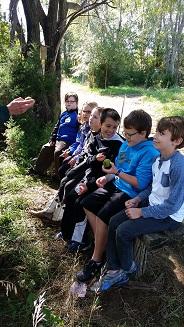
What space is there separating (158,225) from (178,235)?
0.19 metres

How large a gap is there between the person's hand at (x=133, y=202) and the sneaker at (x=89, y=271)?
0.60 meters

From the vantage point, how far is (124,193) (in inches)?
120

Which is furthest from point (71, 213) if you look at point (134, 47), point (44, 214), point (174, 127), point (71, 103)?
point (134, 47)

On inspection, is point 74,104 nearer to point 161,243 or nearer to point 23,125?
point 23,125

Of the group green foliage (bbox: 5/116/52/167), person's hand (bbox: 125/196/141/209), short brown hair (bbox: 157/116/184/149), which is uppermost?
short brown hair (bbox: 157/116/184/149)

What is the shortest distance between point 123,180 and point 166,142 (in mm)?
518

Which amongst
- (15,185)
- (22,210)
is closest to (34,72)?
(15,185)

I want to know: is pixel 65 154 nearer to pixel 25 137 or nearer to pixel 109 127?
pixel 109 127

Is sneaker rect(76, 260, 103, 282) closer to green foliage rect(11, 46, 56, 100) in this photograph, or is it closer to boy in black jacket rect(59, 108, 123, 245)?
boy in black jacket rect(59, 108, 123, 245)

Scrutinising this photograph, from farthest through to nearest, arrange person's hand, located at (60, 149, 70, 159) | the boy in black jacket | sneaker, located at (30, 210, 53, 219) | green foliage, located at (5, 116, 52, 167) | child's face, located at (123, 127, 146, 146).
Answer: green foliage, located at (5, 116, 52, 167)
person's hand, located at (60, 149, 70, 159)
sneaker, located at (30, 210, 53, 219)
the boy in black jacket
child's face, located at (123, 127, 146, 146)

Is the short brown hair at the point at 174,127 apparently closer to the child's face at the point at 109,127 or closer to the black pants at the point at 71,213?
the child's face at the point at 109,127

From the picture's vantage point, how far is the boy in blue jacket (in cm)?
267

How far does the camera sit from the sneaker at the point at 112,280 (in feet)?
9.86

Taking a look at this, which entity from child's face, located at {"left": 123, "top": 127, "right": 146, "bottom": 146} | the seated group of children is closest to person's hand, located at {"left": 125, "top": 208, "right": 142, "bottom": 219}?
the seated group of children
